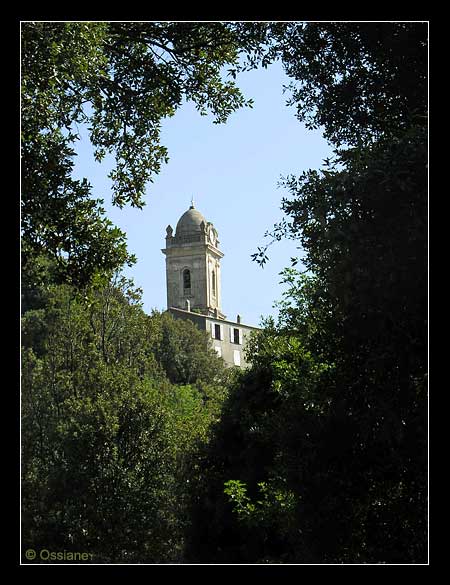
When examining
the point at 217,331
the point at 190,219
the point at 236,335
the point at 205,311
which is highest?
the point at 205,311

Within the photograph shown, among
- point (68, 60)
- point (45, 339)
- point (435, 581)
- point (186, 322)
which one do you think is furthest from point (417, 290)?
point (186, 322)

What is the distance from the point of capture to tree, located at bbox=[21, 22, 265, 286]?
7.77 m

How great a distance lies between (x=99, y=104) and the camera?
9.35m

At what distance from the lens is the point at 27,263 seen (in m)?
8.39

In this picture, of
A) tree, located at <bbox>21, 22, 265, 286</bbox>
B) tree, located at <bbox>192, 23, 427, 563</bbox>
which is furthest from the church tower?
tree, located at <bbox>192, 23, 427, 563</bbox>

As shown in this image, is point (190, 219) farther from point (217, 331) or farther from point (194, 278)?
point (217, 331)

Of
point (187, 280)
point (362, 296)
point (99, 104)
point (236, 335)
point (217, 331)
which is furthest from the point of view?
point (217, 331)

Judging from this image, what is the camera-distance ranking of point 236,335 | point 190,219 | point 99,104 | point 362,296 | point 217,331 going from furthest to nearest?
point 217,331
point 236,335
point 190,219
point 99,104
point 362,296

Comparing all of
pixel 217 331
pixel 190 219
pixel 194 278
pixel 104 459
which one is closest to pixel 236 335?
pixel 217 331

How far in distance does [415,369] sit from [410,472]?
1.11 m

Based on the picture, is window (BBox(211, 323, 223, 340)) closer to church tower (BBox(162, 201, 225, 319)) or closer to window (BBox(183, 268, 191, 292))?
church tower (BBox(162, 201, 225, 319))

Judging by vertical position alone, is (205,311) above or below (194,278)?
below

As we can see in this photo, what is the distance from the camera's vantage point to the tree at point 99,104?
777cm

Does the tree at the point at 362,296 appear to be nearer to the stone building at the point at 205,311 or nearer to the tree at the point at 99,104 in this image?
the tree at the point at 99,104
